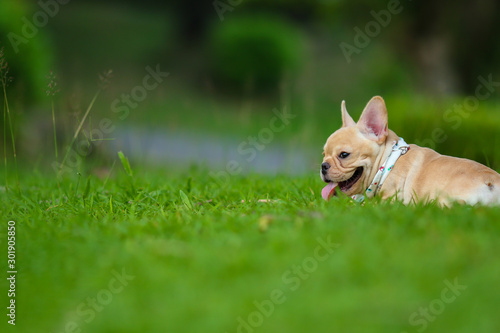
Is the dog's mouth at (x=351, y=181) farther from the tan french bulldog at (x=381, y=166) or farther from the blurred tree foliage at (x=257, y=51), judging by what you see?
the blurred tree foliage at (x=257, y=51)

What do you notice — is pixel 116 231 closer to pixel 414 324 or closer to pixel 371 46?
pixel 414 324

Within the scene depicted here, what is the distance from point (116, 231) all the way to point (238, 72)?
643 inches

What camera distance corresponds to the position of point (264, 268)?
2961mm

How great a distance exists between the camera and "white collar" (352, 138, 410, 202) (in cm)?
465

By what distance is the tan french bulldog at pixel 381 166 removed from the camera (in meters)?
4.36

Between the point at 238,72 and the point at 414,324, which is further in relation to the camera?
the point at 238,72

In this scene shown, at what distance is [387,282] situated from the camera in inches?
108

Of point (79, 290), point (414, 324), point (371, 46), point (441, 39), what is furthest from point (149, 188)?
point (371, 46)

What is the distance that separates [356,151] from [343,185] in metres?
0.38

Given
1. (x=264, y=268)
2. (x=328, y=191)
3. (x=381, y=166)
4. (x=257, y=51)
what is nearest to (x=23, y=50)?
(x=328, y=191)

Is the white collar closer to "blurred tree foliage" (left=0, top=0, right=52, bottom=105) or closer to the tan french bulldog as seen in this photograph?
the tan french bulldog

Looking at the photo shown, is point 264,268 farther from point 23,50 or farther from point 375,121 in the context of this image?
point 23,50

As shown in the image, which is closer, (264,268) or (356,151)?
(264,268)

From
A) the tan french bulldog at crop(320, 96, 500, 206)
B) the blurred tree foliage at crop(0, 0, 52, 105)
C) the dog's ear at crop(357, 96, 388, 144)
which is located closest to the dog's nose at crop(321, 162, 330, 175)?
the tan french bulldog at crop(320, 96, 500, 206)
